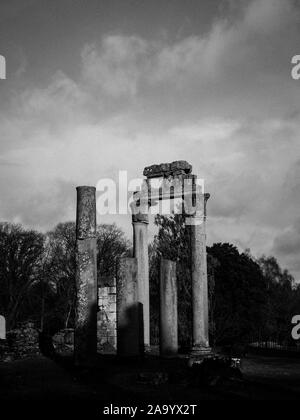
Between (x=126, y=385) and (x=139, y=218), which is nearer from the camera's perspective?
(x=126, y=385)

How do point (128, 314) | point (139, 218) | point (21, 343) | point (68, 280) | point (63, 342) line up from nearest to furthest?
1. point (128, 314)
2. point (21, 343)
3. point (139, 218)
4. point (63, 342)
5. point (68, 280)

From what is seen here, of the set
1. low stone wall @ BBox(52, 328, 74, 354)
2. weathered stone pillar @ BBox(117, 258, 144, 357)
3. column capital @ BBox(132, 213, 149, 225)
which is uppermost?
column capital @ BBox(132, 213, 149, 225)

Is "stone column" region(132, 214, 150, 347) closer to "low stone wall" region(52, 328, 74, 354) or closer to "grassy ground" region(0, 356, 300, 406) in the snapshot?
"low stone wall" region(52, 328, 74, 354)

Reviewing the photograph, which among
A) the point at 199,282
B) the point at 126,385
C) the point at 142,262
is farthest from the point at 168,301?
the point at 126,385

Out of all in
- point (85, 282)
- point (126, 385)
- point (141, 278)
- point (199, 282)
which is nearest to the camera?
point (126, 385)

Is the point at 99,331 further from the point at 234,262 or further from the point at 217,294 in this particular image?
the point at 234,262

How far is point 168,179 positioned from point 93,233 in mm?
6054

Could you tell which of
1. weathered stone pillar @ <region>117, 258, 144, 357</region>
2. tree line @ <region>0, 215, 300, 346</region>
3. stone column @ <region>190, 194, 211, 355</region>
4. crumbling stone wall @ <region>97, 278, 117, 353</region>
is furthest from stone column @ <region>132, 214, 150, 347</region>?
tree line @ <region>0, 215, 300, 346</region>

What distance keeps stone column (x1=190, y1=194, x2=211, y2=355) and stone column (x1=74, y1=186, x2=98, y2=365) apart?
485 centimetres

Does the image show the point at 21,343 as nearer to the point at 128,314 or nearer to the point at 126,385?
the point at 128,314

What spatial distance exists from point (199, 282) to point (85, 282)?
535cm

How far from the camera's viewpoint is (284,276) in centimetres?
8750

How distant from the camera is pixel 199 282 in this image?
19719 millimetres

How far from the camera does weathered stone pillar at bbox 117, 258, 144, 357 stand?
1778 centimetres
